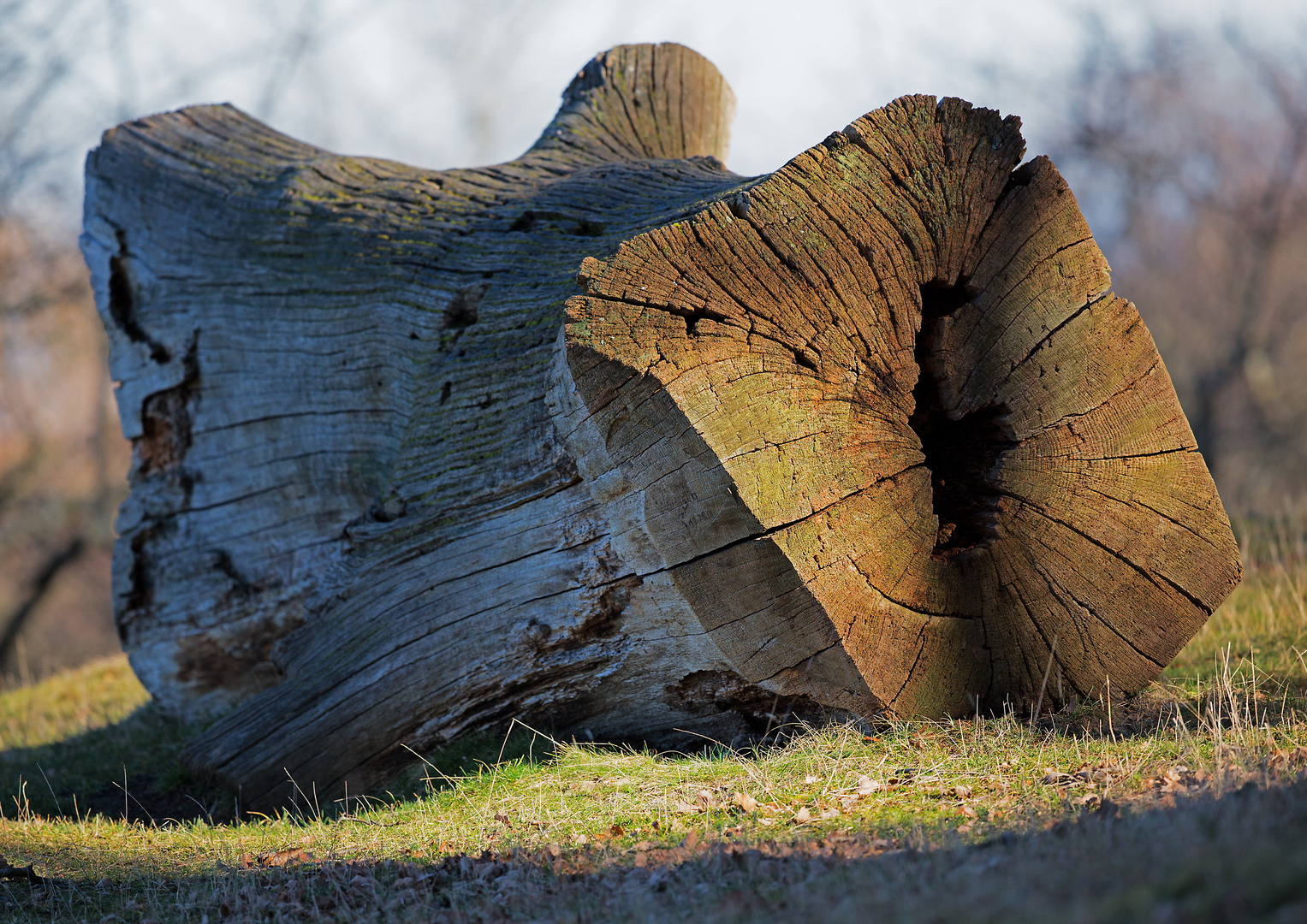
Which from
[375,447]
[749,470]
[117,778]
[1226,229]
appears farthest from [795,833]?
[1226,229]

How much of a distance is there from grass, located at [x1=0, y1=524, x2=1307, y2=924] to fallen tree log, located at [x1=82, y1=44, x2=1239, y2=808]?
0.93 feet

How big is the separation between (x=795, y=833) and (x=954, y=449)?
180 centimetres

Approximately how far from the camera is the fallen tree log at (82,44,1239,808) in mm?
3379

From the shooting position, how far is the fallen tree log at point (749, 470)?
11.1 ft

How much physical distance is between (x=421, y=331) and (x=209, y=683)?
2716mm

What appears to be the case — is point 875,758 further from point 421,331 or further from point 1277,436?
point 1277,436

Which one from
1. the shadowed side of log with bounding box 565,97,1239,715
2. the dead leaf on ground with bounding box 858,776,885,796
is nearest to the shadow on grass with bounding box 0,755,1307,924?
the dead leaf on ground with bounding box 858,776,885,796

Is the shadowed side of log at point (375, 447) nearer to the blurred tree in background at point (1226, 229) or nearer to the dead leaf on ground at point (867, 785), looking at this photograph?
the dead leaf on ground at point (867, 785)

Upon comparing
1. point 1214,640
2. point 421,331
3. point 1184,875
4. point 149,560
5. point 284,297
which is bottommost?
point 1214,640

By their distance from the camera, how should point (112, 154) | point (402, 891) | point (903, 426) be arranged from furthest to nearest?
point (112, 154) → point (903, 426) → point (402, 891)

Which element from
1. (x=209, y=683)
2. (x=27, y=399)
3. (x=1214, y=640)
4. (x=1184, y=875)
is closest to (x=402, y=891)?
(x=1184, y=875)

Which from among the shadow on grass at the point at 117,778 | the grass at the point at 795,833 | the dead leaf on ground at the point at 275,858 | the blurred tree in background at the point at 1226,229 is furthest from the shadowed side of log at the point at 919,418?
the blurred tree in background at the point at 1226,229

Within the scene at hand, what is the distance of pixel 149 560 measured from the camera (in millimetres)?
5613

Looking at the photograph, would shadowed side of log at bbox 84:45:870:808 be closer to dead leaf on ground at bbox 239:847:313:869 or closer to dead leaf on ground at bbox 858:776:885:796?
dead leaf on ground at bbox 858:776:885:796
